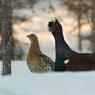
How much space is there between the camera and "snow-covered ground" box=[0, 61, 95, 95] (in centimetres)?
463

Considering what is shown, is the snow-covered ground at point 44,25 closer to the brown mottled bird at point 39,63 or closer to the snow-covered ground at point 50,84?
the brown mottled bird at point 39,63

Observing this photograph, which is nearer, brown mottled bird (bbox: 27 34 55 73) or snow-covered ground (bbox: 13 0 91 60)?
brown mottled bird (bbox: 27 34 55 73)

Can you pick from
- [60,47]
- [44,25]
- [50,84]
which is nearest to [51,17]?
[44,25]

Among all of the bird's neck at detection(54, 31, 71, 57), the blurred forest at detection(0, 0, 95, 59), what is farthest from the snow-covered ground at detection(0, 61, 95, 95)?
the blurred forest at detection(0, 0, 95, 59)

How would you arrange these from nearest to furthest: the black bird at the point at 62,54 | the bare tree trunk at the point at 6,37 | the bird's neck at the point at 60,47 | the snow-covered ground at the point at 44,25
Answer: the black bird at the point at 62,54, the bird's neck at the point at 60,47, the bare tree trunk at the point at 6,37, the snow-covered ground at the point at 44,25

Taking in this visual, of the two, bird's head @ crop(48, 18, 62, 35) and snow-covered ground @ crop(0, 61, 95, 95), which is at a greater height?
bird's head @ crop(48, 18, 62, 35)

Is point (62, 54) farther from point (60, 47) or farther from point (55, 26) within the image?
point (55, 26)

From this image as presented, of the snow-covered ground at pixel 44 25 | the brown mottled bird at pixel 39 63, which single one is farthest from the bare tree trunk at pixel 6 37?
the snow-covered ground at pixel 44 25

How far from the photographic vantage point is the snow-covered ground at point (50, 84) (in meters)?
4.63

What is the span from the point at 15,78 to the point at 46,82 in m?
0.33

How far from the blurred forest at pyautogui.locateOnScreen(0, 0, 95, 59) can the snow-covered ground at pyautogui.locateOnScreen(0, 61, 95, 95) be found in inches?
552

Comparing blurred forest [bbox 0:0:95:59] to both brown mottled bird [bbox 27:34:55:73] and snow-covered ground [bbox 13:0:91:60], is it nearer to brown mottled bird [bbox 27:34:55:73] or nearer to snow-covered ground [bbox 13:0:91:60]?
snow-covered ground [bbox 13:0:91:60]

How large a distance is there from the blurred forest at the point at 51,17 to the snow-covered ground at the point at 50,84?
14.0 meters

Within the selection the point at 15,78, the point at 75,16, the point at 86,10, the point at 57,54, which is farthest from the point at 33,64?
the point at 75,16
